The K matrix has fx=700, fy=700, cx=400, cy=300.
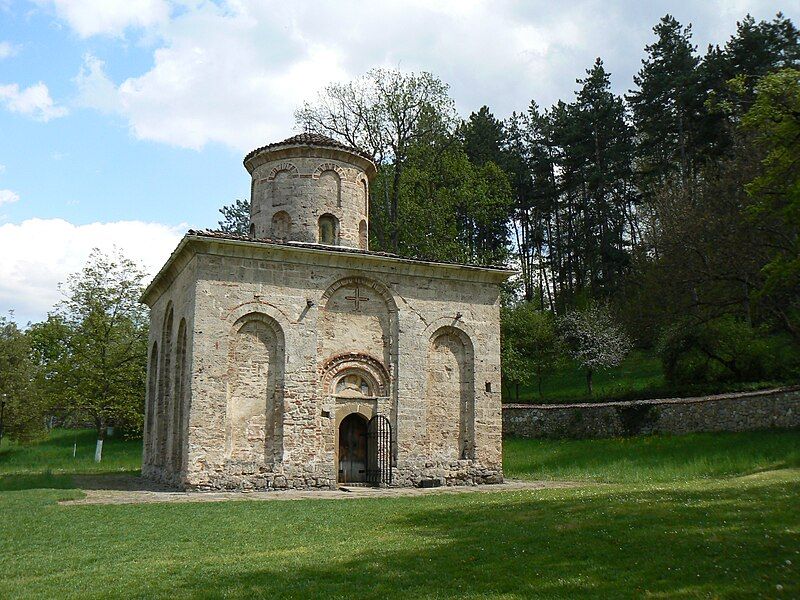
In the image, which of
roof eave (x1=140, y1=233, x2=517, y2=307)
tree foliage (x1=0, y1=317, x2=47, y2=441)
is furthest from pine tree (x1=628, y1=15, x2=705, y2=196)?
tree foliage (x1=0, y1=317, x2=47, y2=441)

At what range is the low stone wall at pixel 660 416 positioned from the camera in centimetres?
2014

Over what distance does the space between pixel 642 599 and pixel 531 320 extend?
29.1 meters

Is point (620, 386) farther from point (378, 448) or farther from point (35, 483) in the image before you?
point (35, 483)

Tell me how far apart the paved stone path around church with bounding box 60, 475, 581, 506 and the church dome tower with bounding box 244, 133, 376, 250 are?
7.14 metres

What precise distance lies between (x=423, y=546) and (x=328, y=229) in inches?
509

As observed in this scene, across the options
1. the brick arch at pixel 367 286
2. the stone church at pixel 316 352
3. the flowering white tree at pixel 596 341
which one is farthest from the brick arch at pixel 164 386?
the flowering white tree at pixel 596 341

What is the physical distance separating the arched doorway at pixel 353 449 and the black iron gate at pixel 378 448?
167mm

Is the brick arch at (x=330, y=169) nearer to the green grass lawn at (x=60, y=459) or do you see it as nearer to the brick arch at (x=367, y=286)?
the brick arch at (x=367, y=286)

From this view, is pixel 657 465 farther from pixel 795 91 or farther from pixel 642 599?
pixel 642 599

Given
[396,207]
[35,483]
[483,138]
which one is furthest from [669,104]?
[35,483]

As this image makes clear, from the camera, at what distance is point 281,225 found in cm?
1992

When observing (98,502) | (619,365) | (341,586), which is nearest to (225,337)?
(98,502)

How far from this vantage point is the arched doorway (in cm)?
1781

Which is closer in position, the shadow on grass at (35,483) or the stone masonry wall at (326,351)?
the stone masonry wall at (326,351)
